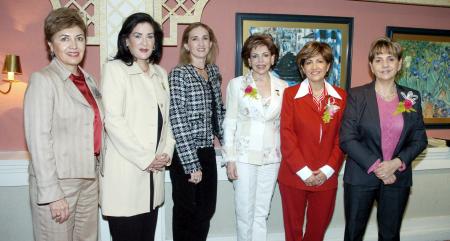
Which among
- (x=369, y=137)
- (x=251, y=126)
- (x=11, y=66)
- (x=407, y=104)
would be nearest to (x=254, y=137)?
(x=251, y=126)

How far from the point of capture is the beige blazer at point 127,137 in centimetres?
168

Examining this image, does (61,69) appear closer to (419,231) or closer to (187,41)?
(187,41)

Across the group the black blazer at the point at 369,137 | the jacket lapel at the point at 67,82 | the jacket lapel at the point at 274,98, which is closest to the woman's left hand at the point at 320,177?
the black blazer at the point at 369,137

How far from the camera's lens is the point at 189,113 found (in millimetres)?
1959

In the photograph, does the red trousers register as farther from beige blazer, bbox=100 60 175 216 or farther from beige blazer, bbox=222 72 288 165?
beige blazer, bbox=100 60 175 216

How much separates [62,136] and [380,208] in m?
1.79

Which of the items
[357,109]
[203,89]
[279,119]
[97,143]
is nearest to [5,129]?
[97,143]

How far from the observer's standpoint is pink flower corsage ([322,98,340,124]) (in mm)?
2010

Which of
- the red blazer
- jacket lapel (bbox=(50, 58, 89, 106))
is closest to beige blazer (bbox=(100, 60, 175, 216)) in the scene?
jacket lapel (bbox=(50, 58, 89, 106))

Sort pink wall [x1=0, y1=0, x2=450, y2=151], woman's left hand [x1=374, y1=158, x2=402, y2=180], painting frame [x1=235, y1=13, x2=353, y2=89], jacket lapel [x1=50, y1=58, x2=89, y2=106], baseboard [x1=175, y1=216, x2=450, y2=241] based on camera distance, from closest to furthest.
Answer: jacket lapel [x1=50, y1=58, x2=89, y2=106], woman's left hand [x1=374, y1=158, x2=402, y2=180], pink wall [x1=0, y1=0, x2=450, y2=151], painting frame [x1=235, y1=13, x2=353, y2=89], baseboard [x1=175, y1=216, x2=450, y2=241]

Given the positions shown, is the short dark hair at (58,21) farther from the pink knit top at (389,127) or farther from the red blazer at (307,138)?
the pink knit top at (389,127)

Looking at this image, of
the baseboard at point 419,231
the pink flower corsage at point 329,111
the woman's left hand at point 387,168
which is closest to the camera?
the woman's left hand at point 387,168

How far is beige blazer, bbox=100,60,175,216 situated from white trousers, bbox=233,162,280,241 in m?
0.58

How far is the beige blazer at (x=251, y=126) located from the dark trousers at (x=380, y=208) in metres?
0.51
